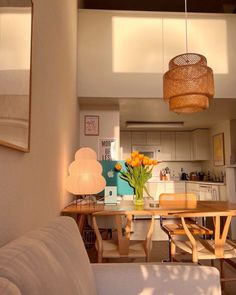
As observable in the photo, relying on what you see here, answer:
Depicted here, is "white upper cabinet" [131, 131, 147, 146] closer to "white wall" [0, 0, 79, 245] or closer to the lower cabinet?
the lower cabinet

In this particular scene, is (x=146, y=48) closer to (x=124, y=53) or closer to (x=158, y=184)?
(x=124, y=53)

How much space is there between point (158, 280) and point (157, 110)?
13.6 ft

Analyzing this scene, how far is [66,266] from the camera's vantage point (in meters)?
0.95

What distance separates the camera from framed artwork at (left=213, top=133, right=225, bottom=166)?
6348 mm

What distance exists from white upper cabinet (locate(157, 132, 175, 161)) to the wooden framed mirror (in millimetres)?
6266

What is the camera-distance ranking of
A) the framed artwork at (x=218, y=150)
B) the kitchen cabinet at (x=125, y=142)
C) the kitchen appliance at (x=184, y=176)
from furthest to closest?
the kitchen appliance at (x=184, y=176) < the kitchen cabinet at (x=125, y=142) < the framed artwork at (x=218, y=150)

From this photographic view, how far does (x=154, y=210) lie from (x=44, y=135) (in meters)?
1.21

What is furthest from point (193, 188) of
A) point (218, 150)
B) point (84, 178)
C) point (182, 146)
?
point (84, 178)

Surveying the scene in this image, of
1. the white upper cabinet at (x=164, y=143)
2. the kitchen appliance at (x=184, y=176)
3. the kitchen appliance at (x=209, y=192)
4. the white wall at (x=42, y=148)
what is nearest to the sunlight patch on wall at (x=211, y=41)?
the white wall at (x=42, y=148)

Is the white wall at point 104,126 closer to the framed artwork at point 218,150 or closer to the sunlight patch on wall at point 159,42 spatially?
the sunlight patch on wall at point 159,42

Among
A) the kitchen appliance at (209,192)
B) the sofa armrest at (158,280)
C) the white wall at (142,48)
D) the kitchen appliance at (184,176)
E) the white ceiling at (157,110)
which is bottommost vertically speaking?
the sofa armrest at (158,280)

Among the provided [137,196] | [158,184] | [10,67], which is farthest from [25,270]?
[158,184]

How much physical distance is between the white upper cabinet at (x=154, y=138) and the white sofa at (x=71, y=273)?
623 cm

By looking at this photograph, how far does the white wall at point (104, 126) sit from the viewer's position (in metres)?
4.65
